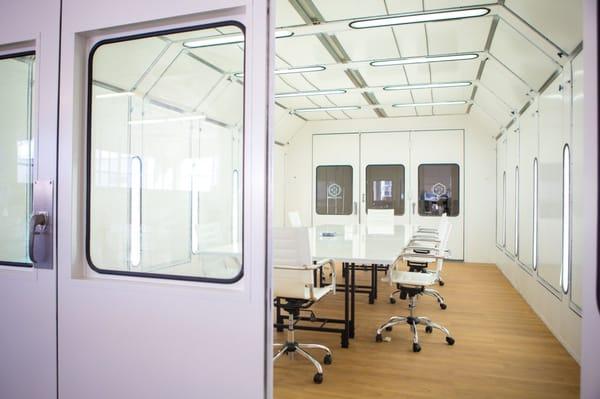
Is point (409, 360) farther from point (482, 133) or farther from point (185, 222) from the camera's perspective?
point (482, 133)

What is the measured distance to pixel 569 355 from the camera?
3.84m

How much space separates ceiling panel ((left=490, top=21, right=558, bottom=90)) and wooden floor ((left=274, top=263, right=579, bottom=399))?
2.69 meters

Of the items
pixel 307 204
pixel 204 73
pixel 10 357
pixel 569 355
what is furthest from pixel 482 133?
pixel 10 357

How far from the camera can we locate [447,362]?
144 inches

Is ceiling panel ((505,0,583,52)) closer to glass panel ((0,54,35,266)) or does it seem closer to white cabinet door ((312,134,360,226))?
glass panel ((0,54,35,266))

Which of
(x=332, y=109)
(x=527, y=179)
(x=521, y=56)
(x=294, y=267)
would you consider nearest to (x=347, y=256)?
(x=294, y=267)

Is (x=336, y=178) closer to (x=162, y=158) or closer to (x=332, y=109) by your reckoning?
(x=332, y=109)

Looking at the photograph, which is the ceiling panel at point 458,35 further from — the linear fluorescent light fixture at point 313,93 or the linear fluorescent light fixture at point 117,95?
the linear fluorescent light fixture at point 117,95

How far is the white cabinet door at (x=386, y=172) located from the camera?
1008 cm

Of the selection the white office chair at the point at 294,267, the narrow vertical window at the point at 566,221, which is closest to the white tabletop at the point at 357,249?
the white office chair at the point at 294,267

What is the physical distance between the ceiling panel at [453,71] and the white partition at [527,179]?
0.97m

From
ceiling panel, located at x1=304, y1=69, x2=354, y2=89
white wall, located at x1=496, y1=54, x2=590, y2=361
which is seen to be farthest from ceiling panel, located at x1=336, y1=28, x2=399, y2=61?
white wall, located at x1=496, y1=54, x2=590, y2=361

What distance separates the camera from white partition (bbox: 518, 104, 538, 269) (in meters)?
5.40

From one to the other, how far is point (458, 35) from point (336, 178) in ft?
19.2
